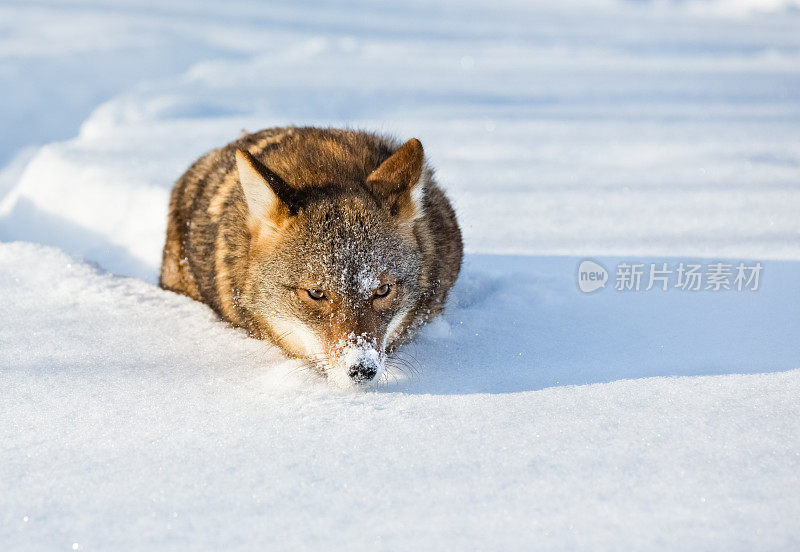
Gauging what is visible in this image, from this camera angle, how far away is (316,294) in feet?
11.0

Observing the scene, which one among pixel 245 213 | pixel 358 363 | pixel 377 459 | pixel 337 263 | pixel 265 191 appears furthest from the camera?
pixel 245 213

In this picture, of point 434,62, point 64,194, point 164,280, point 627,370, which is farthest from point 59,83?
point 627,370

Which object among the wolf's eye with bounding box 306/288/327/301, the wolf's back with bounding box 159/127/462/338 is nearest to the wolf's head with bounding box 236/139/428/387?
the wolf's eye with bounding box 306/288/327/301

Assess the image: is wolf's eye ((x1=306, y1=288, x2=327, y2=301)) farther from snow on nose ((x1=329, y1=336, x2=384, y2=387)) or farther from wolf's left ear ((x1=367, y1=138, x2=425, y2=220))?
wolf's left ear ((x1=367, y1=138, x2=425, y2=220))

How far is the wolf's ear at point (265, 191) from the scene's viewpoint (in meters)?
3.32

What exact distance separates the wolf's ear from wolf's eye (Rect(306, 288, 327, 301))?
36cm

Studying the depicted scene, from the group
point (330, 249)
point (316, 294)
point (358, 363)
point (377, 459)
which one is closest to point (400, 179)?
point (330, 249)

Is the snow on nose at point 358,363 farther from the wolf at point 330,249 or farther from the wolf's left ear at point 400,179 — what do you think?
the wolf's left ear at point 400,179

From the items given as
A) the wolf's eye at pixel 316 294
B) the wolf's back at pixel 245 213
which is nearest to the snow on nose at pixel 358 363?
the wolf's eye at pixel 316 294

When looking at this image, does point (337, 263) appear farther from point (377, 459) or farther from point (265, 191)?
point (377, 459)

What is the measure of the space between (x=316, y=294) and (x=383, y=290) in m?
0.30

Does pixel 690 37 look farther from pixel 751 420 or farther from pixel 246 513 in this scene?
pixel 246 513

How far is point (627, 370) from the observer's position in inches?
136

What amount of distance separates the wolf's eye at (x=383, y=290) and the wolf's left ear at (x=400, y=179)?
37 centimetres
